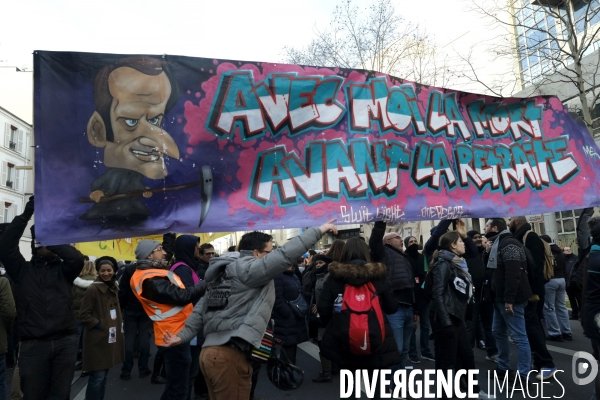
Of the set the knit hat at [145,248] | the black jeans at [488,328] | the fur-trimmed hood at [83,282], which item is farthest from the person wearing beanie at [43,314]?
the black jeans at [488,328]

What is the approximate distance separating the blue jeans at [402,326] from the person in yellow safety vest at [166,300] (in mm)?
2770

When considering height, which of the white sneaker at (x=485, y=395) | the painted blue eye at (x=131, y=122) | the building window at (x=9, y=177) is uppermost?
the building window at (x=9, y=177)

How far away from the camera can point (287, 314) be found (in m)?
5.67

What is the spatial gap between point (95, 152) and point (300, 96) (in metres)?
1.82

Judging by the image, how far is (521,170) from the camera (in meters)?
4.97

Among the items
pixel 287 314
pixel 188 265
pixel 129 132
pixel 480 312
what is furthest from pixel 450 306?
pixel 129 132

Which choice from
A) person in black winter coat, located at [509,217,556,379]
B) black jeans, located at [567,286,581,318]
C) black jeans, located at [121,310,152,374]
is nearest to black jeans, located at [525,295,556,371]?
person in black winter coat, located at [509,217,556,379]

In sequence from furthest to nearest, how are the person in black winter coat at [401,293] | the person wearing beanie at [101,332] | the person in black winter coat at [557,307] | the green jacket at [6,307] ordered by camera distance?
1. the person in black winter coat at [557,307]
2. the person in black winter coat at [401,293]
3. the green jacket at [6,307]
4. the person wearing beanie at [101,332]

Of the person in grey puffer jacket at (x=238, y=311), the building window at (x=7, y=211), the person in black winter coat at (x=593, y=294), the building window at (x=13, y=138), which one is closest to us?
the person in grey puffer jacket at (x=238, y=311)

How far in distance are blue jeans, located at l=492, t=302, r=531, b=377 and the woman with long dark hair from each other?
664 mm

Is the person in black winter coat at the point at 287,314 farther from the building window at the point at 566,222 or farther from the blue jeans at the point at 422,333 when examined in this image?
the building window at the point at 566,222

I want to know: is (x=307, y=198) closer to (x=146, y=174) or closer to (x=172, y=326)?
(x=146, y=174)

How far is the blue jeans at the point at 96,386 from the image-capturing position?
14.5ft

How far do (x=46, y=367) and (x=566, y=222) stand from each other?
2171 cm
